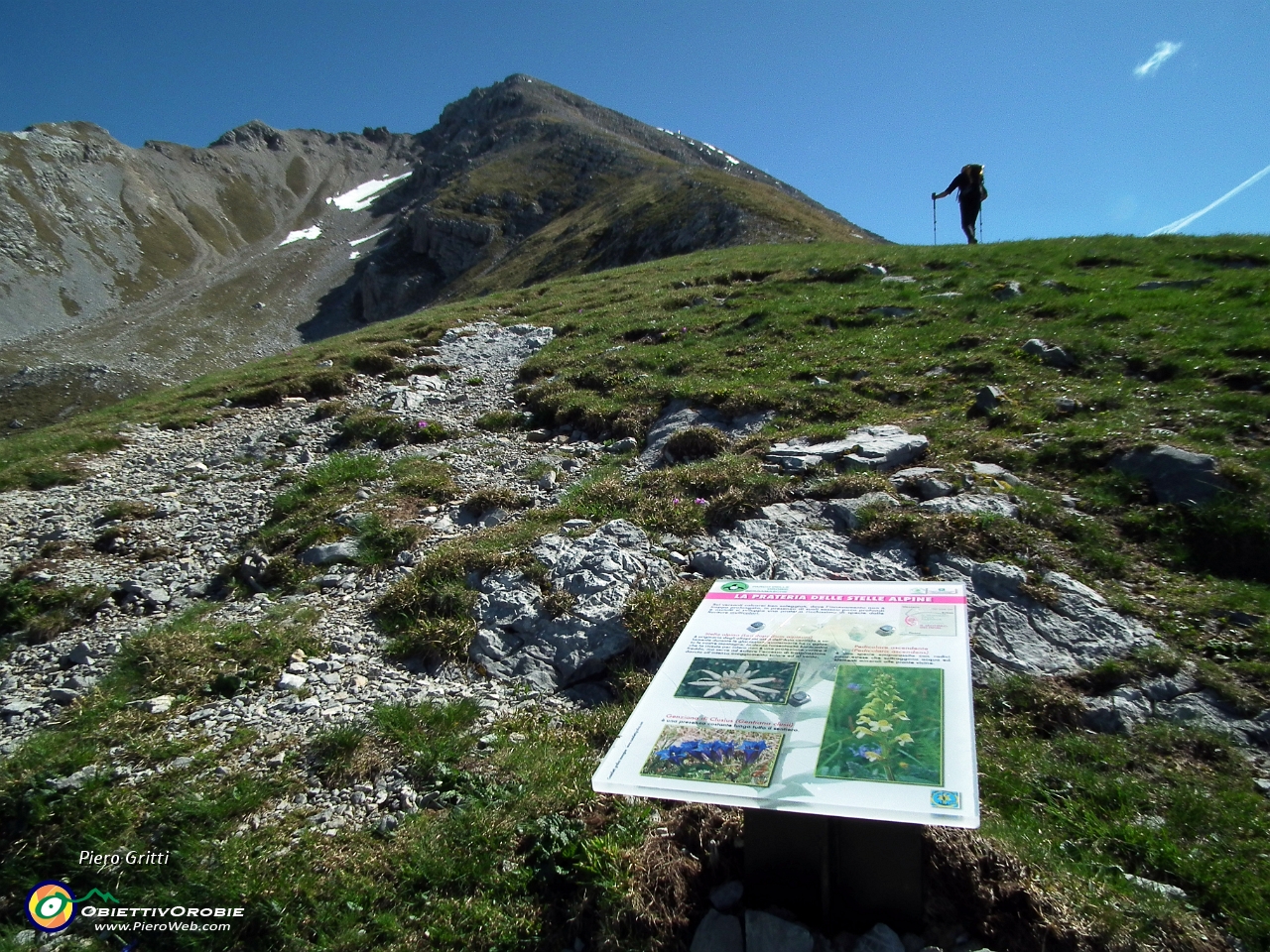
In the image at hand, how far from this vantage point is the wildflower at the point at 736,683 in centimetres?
424

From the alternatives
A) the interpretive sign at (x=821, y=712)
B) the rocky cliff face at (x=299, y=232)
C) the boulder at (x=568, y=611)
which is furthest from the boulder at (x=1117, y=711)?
the rocky cliff face at (x=299, y=232)

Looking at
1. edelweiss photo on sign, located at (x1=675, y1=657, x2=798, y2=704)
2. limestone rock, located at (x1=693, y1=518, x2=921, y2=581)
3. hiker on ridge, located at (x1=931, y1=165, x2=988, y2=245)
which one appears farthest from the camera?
hiker on ridge, located at (x1=931, y1=165, x2=988, y2=245)

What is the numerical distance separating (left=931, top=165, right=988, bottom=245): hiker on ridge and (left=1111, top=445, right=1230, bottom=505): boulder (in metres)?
19.1

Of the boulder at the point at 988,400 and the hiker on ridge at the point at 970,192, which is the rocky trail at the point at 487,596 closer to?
the boulder at the point at 988,400

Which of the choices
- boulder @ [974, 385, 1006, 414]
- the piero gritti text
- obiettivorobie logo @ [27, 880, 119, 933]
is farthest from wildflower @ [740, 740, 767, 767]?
boulder @ [974, 385, 1006, 414]

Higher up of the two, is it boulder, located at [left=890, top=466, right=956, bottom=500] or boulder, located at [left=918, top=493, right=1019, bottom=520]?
boulder, located at [left=890, top=466, right=956, bottom=500]

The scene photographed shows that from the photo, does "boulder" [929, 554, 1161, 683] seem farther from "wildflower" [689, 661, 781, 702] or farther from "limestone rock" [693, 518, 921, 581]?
"wildflower" [689, 661, 781, 702]

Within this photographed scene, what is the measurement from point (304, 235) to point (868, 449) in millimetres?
188240

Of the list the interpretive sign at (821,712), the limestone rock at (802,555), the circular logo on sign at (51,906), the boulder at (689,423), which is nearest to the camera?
the interpretive sign at (821,712)

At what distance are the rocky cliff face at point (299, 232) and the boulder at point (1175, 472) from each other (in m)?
39.1

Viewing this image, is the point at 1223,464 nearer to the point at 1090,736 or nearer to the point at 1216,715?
the point at 1216,715

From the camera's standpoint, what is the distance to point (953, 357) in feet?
46.8

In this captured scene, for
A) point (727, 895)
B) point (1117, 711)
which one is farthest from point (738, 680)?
point (1117, 711)

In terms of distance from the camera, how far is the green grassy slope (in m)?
A: 4.53
